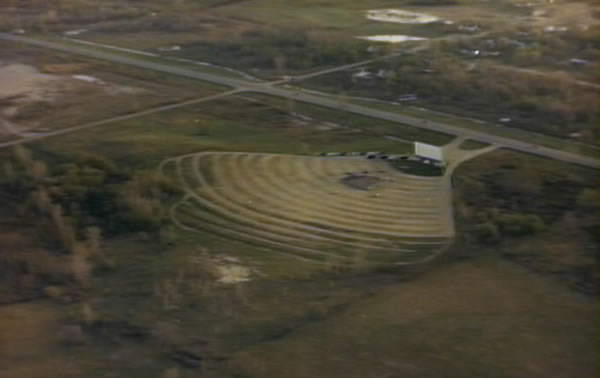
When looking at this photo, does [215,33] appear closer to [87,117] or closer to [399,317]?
[87,117]

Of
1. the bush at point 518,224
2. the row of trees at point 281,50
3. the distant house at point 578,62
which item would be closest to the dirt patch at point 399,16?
the row of trees at point 281,50

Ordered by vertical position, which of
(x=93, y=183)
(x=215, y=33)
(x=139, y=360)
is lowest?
(x=139, y=360)

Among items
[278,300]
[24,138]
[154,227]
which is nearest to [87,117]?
[24,138]

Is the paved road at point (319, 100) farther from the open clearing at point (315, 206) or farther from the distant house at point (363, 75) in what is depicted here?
the open clearing at point (315, 206)

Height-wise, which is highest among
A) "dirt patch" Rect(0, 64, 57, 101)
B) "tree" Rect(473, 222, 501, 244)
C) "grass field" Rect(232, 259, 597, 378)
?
"dirt patch" Rect(0, 64, 57, 101)

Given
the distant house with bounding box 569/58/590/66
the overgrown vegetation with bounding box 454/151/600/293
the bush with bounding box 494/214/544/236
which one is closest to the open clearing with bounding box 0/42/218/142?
the overgrown vegetation with bounding box 454/151/600/293

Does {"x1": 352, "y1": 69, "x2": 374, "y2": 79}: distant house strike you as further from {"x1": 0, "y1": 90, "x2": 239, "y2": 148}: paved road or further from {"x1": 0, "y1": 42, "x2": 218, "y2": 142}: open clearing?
{"x1": 0, "y1": 42, "x2": 218, "y2": 142}: open clearing
